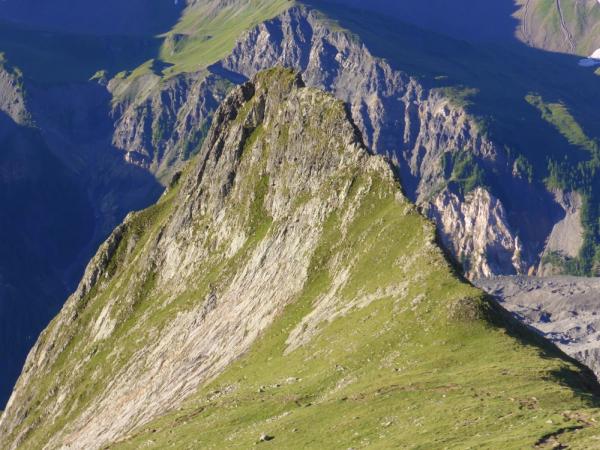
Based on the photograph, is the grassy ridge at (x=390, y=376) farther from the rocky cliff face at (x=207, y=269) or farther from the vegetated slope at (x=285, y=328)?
the rocky cliff face at (x=207, y=269)

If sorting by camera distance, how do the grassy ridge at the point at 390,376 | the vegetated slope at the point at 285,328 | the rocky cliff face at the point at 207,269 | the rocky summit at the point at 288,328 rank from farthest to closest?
the rocky cliff face at the point at 207,269 → the vegetated slope at the point at 285,328 → the rocky summit at the point at 288,328 → the grassy ridge at the point at 390,376

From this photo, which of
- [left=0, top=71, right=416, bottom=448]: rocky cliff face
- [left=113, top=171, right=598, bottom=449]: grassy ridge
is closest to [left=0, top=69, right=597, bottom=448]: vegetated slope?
[left=113, top=171, right=598, bottom=449]: grassy ridge

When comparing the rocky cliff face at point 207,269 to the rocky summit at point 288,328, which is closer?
the rocky summit at point 288,328

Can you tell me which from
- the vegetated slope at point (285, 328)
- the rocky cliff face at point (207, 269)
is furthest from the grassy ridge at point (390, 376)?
the rocky cliff face at point (207, 269)

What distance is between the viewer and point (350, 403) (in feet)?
267

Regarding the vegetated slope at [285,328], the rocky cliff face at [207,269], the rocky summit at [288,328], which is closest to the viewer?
the rocky summit at [288,328]

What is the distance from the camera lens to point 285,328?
12125 centimetres

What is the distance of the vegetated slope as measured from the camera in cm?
7606

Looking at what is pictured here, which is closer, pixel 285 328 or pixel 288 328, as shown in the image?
pixel 288 328

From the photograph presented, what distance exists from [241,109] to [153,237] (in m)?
29.4

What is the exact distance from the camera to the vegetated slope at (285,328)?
2995 inches

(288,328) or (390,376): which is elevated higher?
(390,376)

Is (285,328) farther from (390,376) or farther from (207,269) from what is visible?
(207,269)

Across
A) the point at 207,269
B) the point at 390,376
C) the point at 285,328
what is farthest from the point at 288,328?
the point at 207,269
